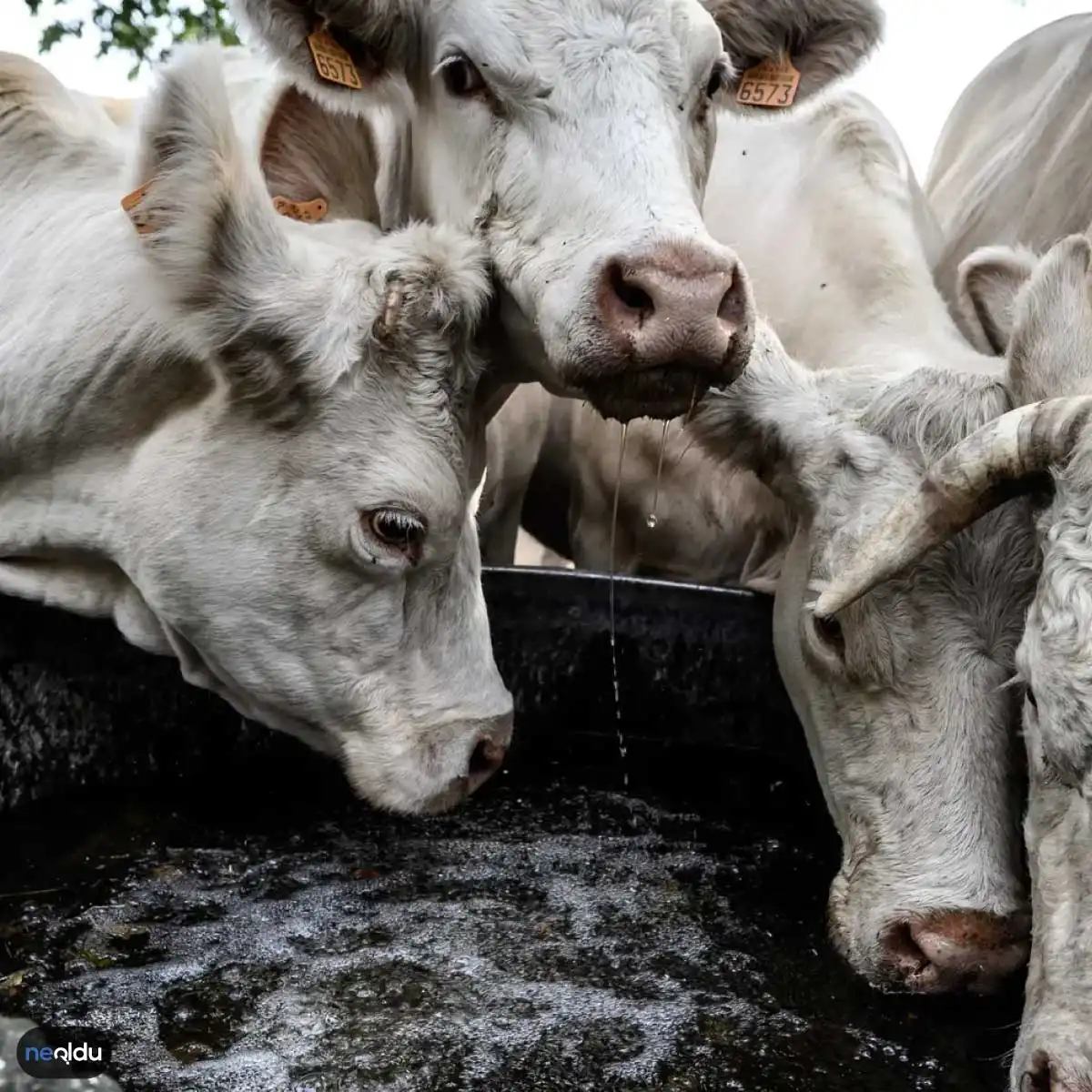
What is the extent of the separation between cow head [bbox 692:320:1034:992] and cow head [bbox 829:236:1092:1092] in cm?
17

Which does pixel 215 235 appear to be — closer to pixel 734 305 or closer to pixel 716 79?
pixel 734 305

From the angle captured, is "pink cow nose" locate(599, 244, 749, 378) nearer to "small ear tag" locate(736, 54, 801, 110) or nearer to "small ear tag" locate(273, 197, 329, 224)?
"small ear tag" locate(273, 197, 329, 224)

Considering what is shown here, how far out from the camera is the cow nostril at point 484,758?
3.62 metres

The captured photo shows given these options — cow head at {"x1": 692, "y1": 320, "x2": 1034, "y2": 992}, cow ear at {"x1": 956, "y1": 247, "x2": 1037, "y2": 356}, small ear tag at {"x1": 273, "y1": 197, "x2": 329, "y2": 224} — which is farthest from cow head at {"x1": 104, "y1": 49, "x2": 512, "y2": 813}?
cow ear at {"x1": 956, "y1": 247, "x2": 1037, "y2": 356}

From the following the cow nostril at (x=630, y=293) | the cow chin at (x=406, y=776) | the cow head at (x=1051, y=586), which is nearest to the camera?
the cow head at (x=1051, y=586)

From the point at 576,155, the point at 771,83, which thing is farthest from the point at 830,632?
the point at 771,83

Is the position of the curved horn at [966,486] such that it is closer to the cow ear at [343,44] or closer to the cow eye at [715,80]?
the cow eye at [715,80]

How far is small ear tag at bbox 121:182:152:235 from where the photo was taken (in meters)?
3.31

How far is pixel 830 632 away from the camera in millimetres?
3803

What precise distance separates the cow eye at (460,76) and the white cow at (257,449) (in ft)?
1.30

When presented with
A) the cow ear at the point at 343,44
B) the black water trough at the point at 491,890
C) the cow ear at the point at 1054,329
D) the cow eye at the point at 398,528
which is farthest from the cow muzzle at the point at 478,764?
the cow ear at the point at 343,44

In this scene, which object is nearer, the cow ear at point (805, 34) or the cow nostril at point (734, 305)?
the cow nostril at point (734, 305)
